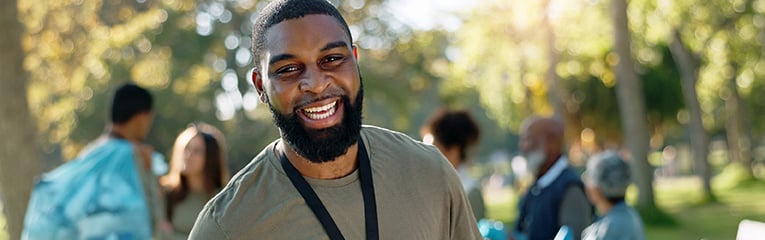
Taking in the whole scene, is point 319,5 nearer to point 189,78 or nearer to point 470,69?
point 189,78

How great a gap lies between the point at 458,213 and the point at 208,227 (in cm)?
68

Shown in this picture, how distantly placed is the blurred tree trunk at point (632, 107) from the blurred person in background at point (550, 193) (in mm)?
12371

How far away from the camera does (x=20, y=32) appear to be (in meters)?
9.08

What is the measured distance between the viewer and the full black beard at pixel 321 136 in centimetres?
254

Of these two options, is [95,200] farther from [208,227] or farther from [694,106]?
[694,106]

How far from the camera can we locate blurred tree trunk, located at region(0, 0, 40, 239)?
8.93 metres

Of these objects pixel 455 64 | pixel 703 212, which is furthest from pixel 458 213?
pixel 455 64

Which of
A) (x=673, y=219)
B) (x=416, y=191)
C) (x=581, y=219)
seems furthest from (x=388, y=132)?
(x=673, y=219)

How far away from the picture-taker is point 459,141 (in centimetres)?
559

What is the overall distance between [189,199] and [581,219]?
8.56 feet

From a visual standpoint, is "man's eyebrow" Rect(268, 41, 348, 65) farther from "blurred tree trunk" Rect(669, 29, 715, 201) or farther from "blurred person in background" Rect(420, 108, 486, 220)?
"blurred tree trunk" Rect(669, 29, 715, 201)

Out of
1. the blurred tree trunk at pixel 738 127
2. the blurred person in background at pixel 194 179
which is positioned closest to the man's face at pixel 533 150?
the blurred person in background at pixel 194 179

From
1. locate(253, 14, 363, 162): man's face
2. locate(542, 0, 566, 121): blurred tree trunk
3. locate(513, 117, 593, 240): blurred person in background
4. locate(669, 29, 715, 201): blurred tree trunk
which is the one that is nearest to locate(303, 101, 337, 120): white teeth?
locate(253, 14, 363, 162): man's face

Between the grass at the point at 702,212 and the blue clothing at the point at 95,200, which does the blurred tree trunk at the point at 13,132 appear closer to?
the blue clothing at the point at 95,200
